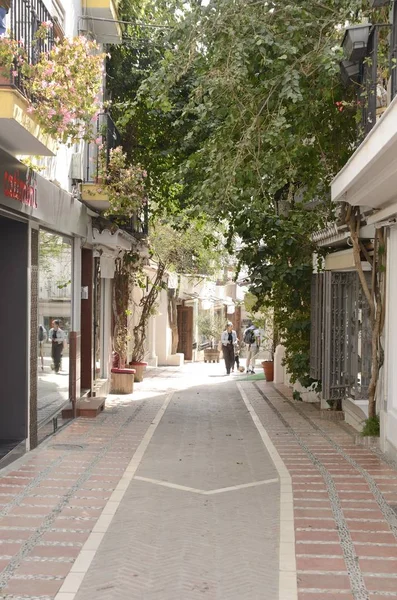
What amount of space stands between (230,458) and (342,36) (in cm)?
560

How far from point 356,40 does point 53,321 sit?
5.81 m

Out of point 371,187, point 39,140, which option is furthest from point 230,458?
point 39,140

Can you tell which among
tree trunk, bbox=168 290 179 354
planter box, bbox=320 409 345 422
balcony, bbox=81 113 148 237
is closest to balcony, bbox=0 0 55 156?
balcony, bbox=81 113 148 237

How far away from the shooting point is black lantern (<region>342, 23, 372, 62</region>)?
10375 millimetres

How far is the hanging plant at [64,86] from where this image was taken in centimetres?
902

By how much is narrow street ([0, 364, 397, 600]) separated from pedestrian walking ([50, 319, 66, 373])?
1033 millimetres

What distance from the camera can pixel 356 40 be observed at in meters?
10.4

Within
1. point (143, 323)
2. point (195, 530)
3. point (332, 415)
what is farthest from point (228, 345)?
point (195, 530)

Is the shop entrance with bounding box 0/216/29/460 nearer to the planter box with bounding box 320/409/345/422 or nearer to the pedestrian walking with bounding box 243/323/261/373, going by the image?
the planter box with bounding box 320/409/345/422

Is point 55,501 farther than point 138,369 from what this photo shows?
No

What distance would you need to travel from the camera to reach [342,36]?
37.8 feet

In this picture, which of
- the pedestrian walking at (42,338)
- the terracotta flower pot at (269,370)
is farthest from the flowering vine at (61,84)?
the terracotta flower pot at (269,370)

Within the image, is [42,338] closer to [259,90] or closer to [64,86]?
[64,86]

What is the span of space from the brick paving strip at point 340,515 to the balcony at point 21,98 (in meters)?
4.43
